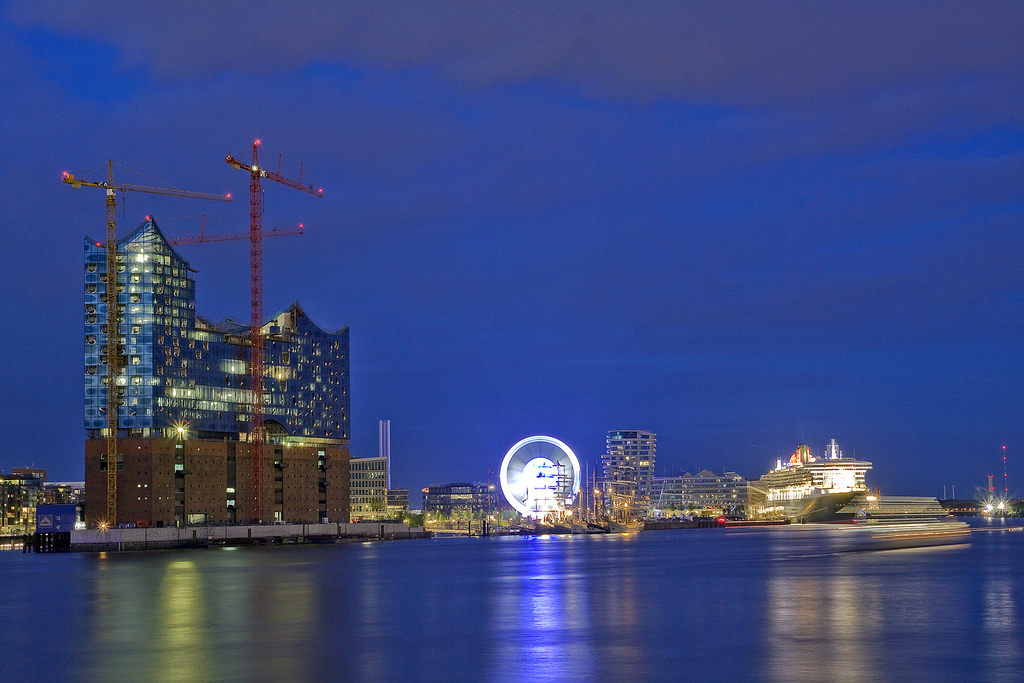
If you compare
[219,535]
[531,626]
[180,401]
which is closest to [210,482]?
[219,535]

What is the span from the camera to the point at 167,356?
13862 centimetres

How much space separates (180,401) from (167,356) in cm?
602

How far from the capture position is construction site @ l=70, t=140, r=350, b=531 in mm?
135000

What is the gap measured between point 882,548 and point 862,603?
67762 millimetres

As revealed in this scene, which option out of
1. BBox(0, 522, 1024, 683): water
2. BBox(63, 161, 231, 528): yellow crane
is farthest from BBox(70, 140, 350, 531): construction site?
BBox(0, 522, 1024, 683): water

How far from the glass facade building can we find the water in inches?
2753

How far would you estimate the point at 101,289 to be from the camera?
448 feet

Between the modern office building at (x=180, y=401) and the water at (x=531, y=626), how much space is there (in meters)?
68.3

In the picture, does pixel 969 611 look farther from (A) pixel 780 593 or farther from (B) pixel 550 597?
(B) pixel 550 597

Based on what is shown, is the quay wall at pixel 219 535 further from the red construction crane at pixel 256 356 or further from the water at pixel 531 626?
the water at pixel 531 626

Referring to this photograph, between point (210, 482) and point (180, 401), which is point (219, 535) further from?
point (180, 401)

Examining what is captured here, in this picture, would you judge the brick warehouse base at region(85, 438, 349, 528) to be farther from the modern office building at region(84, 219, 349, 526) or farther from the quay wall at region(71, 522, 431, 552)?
the quay wall at region(71, 522, 431, 552)

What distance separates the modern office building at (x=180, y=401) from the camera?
13538 centimetres

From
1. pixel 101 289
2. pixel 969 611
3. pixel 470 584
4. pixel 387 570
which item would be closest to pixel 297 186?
pixel 101 289
